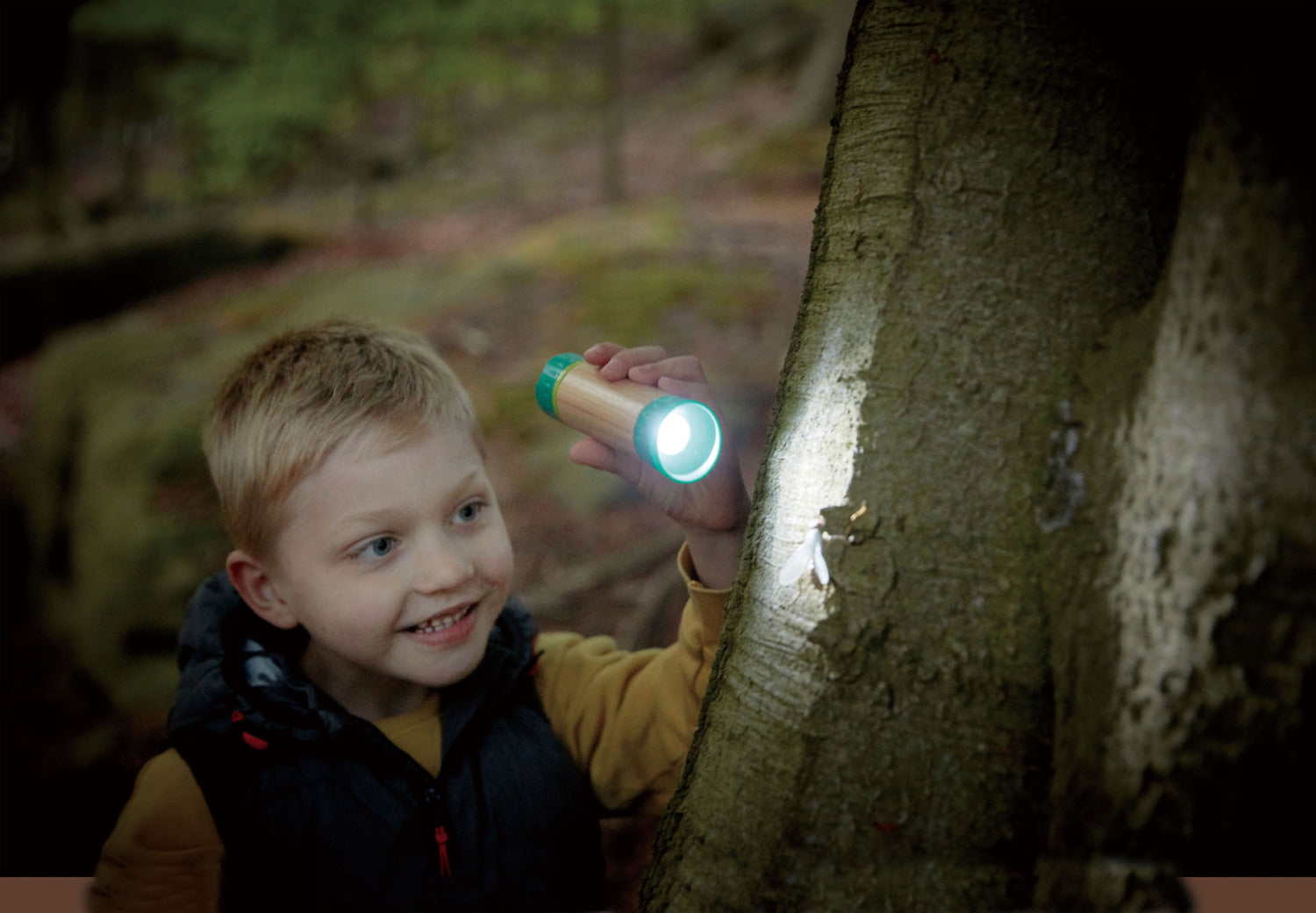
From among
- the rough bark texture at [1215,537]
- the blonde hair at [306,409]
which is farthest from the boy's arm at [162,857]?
the rough bark texture at [1215,537]

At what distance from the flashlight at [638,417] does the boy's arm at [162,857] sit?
3.63ft

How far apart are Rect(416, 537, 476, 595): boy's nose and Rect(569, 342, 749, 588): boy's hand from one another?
1.05ft

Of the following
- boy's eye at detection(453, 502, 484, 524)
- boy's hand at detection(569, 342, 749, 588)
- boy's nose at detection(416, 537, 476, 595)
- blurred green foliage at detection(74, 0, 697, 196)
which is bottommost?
boy's nose at detection(416, 537, 476, 595)

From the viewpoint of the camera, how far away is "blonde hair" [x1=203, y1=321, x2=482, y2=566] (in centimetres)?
173

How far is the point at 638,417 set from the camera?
1.51 m

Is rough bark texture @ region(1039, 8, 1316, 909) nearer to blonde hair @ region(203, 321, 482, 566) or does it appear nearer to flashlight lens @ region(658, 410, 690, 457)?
flashlight lens @ region(658, 410, 690, 457)

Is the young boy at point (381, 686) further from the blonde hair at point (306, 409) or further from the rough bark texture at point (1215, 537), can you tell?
the rough bark texture at point (1215, 537)

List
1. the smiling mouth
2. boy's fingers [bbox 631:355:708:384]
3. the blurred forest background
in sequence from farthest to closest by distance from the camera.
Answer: the blurred forest background, the smiling mouth, boy's fingers [bbox 631:355:708:384]

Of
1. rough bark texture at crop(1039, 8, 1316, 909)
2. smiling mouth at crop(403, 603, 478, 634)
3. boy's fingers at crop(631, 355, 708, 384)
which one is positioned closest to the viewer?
rough bark texture at crop(1039, 8, 1316, 909)

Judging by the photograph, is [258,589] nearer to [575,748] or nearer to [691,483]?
[575,748]

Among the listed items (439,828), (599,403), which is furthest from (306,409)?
(439,828)

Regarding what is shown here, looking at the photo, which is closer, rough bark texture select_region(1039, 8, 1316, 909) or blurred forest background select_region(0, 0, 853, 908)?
rough bark texture select_region(1039, 8, 1316, 909)

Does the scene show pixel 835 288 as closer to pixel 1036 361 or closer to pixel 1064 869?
pixel 1036 361

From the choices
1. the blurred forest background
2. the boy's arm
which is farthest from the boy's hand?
the blurred forest background
